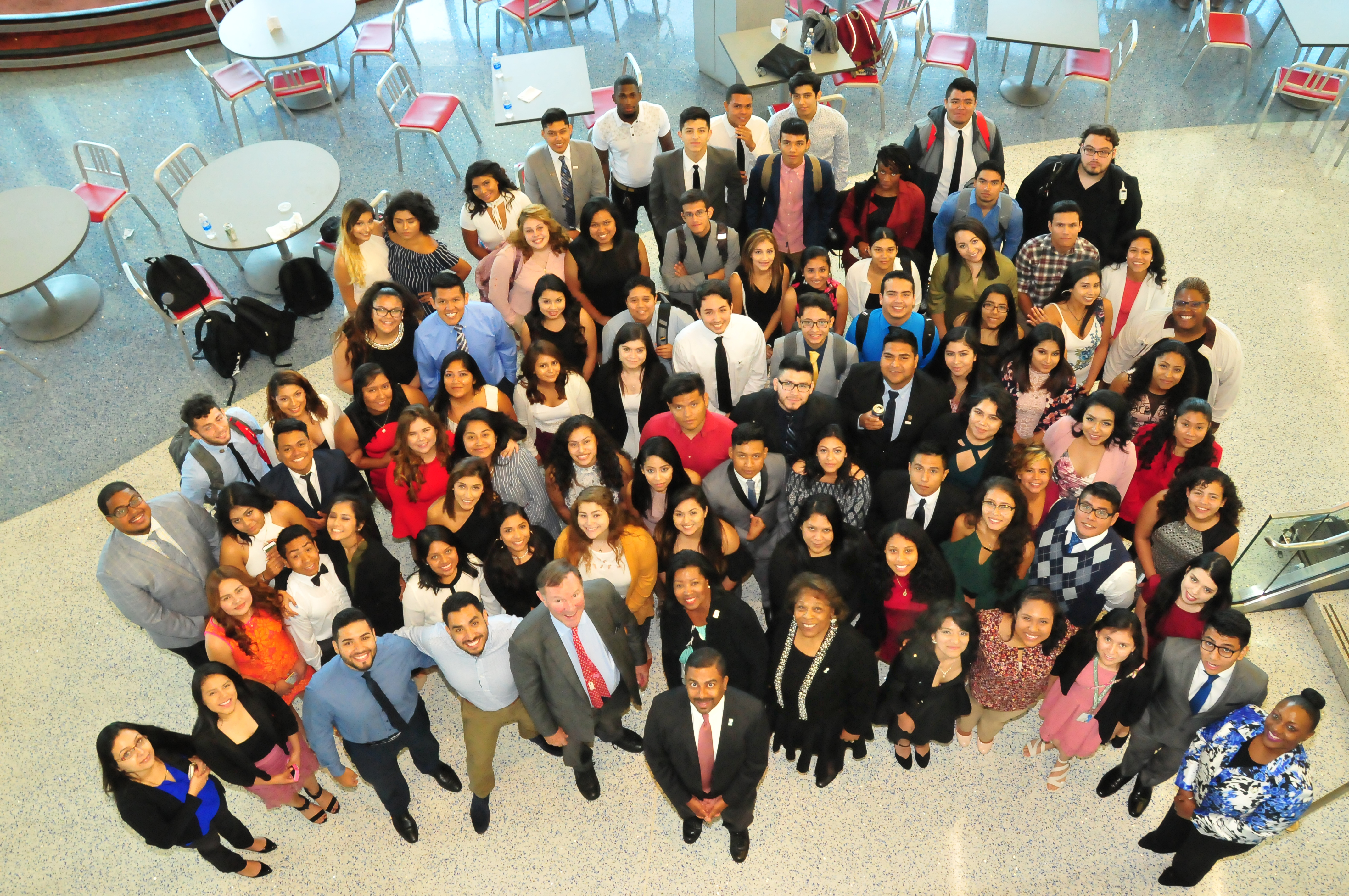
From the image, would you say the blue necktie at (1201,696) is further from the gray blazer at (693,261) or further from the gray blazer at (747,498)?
the gray blazer at (693,261)

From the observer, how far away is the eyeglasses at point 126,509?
3.97 meters

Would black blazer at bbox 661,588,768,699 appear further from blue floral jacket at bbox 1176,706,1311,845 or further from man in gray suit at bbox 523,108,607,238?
man in gray suit at bbox 523,108,607,238

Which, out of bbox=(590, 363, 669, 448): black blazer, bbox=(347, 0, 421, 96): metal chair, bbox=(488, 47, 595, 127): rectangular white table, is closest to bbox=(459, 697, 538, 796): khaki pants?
bbox=(590, 363, 669, 448): black blazer

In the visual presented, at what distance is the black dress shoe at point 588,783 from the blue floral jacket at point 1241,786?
2.52 m

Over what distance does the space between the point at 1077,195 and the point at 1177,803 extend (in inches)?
134

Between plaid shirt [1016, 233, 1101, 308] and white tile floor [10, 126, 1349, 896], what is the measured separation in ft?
5.72

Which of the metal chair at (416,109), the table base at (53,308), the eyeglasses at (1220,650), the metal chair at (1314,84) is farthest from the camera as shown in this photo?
the metal chair at (416,109)

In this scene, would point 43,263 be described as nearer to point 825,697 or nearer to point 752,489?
point 752,489

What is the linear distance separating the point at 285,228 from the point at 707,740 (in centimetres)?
465

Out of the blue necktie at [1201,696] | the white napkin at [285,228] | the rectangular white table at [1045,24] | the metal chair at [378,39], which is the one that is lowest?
the blue necktie at [1201,696]

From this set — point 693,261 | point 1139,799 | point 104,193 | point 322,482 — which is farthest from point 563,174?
point 1139,799

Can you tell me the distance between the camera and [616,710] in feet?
13.7

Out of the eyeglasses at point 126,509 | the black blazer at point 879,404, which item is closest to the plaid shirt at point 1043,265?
the black blazer at point 879,404

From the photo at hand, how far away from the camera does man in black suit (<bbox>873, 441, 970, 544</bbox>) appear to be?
4.06 metres
